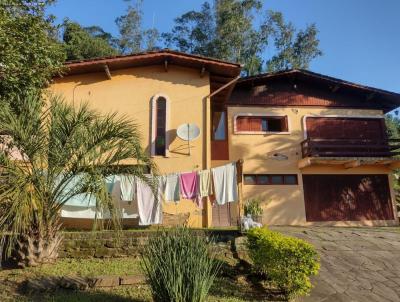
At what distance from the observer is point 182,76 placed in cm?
1348

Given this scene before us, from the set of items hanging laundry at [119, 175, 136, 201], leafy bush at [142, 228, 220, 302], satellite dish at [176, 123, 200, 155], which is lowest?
leafy bush at [142, 228, 220, 302]

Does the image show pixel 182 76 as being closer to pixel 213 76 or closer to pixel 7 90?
pixel 213 76

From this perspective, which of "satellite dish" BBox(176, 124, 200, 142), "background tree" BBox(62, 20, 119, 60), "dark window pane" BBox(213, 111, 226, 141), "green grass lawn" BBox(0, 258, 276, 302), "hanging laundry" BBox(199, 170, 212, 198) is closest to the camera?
"green grass lawn" BBox(0, 258, 276, 302)

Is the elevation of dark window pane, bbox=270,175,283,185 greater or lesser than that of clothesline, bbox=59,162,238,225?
greater

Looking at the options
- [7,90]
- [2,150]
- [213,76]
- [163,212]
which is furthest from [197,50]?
[2,150]

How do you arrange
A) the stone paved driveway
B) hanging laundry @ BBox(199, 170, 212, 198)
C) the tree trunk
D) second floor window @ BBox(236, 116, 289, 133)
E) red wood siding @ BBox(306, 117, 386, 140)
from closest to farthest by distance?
1. the stone paved driveway
2. the tree trunk
3. hanging laundry @ BBox(199, 170, 212, 198)
4. second floor window @ BBox(236, 116, 289, 133)
5. red wood siding @ BBox(306, 117, 386, 140)

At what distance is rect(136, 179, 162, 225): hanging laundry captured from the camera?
35.1 feet

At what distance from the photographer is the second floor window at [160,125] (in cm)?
1266

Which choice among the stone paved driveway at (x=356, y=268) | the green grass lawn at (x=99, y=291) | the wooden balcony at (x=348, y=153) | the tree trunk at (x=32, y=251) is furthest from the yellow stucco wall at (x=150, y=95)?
the wooden balcony at (x=348, y=153)

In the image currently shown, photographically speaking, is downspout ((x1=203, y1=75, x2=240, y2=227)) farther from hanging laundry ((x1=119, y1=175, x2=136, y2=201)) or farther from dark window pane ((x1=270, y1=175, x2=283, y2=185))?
dark window pane ((x1=270, y1=175, x2=283, y2=185))

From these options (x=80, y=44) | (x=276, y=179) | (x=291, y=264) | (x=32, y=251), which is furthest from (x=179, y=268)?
(x=80, y=44)

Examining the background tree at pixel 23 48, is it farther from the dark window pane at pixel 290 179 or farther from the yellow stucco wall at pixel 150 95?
the dark window pane at pixel 290 179

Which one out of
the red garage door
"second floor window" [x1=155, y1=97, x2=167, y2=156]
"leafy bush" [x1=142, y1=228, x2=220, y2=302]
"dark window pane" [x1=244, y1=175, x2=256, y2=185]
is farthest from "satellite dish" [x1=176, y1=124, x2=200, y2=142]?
"leafy bush" [x1=142, y1=228, x2=220, y2=302]

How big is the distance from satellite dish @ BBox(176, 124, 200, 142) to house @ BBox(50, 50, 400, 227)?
0.32 meters
